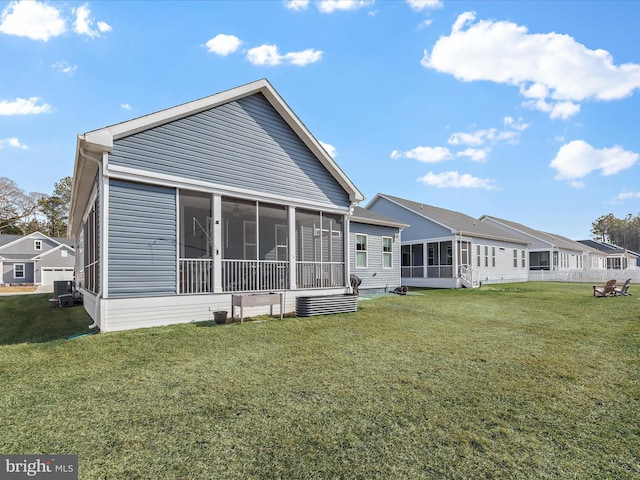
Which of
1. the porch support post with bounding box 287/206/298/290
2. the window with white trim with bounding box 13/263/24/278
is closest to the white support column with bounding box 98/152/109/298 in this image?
the porch support post with bounding box 287/206/298/290

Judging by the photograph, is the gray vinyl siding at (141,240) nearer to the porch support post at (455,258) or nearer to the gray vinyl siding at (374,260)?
the gray vinyl siding at (374,260)

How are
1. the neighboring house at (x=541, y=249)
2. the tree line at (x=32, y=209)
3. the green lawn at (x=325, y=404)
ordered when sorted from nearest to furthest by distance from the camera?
the green lawn at (x=325, y=404), the neighboring house at (x=541, y=249), the tree line at (x=32, y=209)

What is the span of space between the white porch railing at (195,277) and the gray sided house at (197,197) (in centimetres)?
3

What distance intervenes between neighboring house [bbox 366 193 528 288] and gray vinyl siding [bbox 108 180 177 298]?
1725 cm

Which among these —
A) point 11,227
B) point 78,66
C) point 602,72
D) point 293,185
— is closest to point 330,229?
point 293,185

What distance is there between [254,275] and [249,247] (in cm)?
372

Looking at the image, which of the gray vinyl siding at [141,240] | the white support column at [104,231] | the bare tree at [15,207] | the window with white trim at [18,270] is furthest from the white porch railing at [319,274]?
the bare tree at [15,207]

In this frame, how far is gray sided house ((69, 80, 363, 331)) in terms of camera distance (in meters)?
7.51

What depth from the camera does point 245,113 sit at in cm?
984

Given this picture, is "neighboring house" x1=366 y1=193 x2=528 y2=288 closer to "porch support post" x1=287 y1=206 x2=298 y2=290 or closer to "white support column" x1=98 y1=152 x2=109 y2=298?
"porch support post" x1=287 y1=206 x2=298 y2=290

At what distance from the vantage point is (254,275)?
10039 millimetres

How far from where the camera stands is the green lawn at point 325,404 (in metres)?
2.71

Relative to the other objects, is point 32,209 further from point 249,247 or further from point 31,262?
point 249,247

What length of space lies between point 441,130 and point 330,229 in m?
7.94
